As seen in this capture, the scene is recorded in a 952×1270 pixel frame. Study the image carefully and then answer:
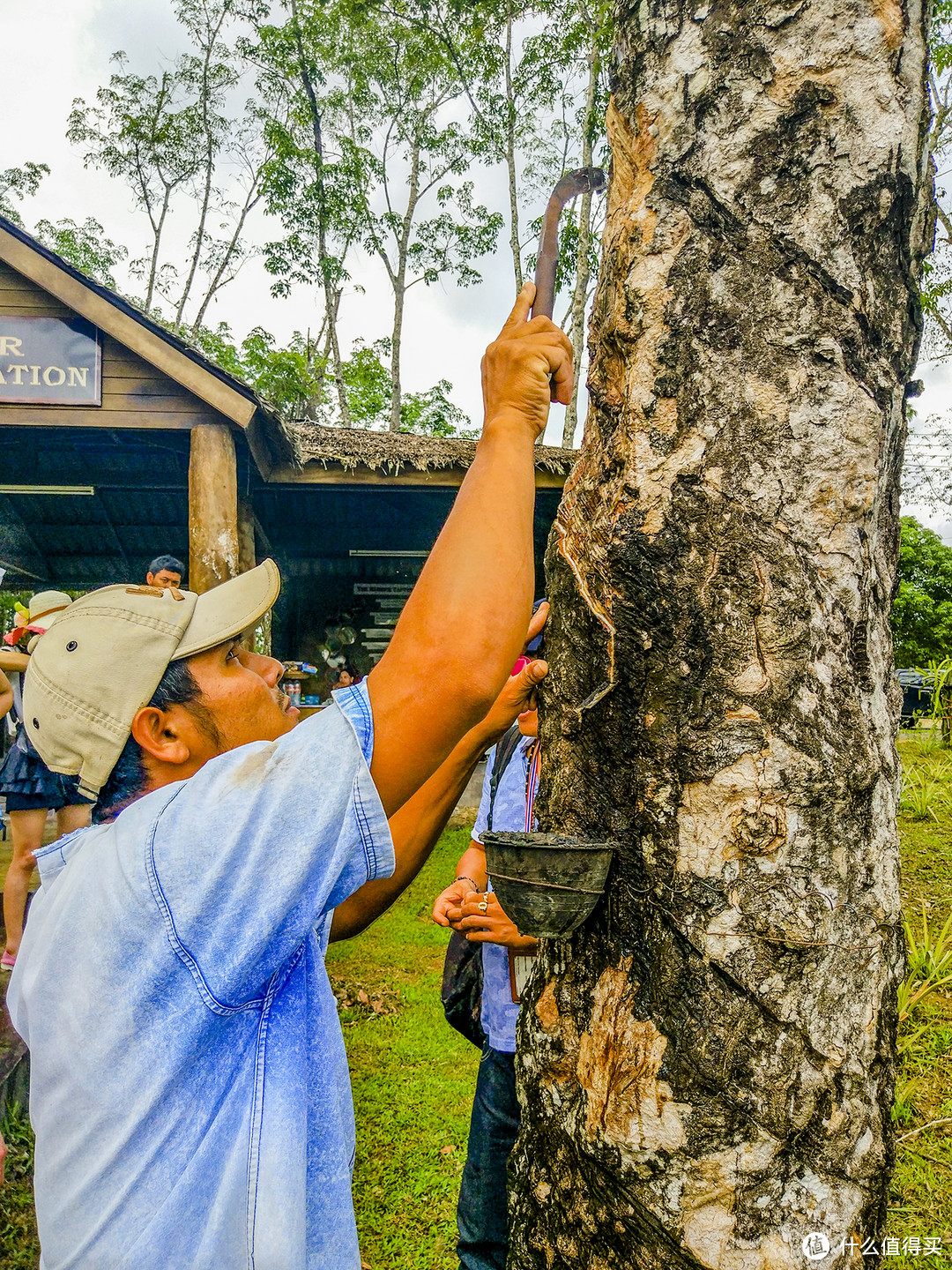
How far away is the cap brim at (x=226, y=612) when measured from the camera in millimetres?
1245

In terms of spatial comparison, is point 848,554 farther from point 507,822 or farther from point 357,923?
point 507,822

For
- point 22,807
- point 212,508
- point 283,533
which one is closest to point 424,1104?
point 22,807

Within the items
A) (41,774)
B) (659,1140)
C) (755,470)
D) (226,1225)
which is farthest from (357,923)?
(41,774)

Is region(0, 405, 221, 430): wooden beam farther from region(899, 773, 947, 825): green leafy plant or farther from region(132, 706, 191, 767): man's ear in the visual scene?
region(899, 773, 947, 825): green leafy plant

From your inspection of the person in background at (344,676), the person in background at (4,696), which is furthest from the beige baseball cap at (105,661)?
the person in background at (344,676)

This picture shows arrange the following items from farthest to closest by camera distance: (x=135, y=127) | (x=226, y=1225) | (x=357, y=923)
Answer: (x=135, y=127) → (x=357, y=923) → (x=226, y=1225)

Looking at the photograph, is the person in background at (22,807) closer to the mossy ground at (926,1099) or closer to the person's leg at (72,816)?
the person's leg at (72,816)

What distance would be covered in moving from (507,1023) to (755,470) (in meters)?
1.83

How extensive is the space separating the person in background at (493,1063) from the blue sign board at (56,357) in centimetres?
517

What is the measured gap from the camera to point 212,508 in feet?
18.5

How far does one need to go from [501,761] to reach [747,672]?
1.62 meters

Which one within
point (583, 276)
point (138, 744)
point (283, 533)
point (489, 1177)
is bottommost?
point (489, 1177)

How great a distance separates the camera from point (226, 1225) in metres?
0.97

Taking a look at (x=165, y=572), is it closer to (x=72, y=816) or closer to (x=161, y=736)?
(x=72, y=816)
